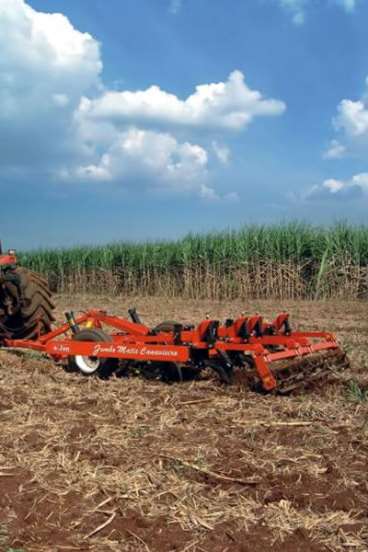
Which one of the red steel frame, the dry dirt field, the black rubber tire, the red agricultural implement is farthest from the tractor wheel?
the dry dirt field

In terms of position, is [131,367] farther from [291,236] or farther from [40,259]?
[40,259]

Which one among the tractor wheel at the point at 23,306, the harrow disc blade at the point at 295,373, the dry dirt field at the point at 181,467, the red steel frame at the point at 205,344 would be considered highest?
the tractor wheel at the point at 23,306

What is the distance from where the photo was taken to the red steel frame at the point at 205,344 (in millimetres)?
5719

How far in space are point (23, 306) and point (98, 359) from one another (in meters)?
1.71

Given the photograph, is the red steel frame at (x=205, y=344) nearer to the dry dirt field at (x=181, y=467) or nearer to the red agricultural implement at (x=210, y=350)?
the red agricultural implement at (x=210, y=350)

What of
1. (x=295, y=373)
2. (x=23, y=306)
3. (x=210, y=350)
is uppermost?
(x=23, y=306)

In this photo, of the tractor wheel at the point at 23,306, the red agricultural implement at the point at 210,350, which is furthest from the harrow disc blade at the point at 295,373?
the tractor wheel at the point at 23,306

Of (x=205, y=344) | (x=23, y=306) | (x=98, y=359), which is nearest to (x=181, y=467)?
(x=205, y=344)

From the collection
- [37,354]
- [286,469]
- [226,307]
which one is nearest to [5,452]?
[286,469]

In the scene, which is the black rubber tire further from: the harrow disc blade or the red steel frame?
the harrow disc blade

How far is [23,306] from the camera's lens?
7820 mm

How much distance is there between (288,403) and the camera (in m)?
5.26

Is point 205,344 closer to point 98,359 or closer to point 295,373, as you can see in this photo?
point 295,373

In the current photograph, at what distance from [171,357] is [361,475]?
258cm
